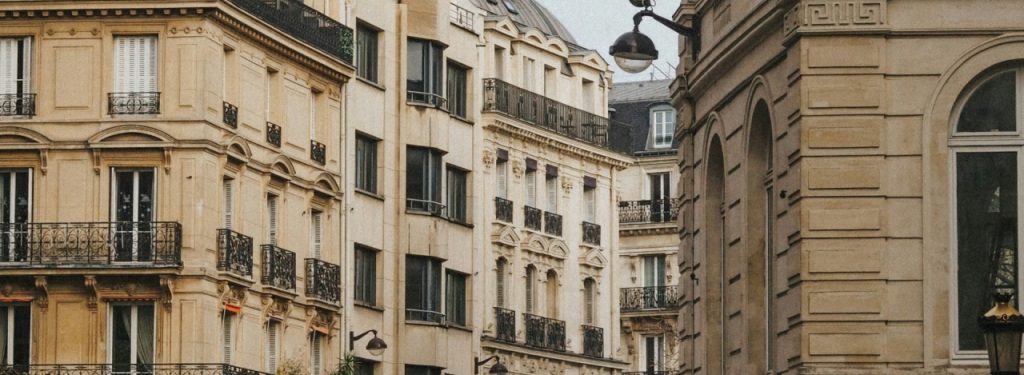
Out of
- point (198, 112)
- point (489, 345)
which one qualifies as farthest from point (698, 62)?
point (489, 345)

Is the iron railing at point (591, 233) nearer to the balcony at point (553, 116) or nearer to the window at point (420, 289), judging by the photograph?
the balcony at point (553, 116)

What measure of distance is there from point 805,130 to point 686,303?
11112mm

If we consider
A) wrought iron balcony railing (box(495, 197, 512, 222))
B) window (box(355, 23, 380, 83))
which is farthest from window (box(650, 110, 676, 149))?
window (box(355, 23, 380, 83))

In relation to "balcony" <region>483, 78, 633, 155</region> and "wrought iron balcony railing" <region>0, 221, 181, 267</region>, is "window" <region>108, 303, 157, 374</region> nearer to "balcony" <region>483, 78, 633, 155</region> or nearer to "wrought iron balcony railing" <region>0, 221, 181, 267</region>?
"wrought iron balcony railing" <region>0, 221, 181, 267</region>

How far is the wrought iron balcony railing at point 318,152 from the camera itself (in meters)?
73.2

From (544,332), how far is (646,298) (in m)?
15.6

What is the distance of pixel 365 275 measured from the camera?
7806 centimetres

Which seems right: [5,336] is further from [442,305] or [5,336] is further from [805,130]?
[805,130]

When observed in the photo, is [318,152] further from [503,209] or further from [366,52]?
[503,209]

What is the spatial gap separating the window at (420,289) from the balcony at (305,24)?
25.2 ft

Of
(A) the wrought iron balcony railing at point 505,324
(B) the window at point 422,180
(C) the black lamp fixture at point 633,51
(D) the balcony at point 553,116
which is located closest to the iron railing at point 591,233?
(D) the balcony at point 553,116

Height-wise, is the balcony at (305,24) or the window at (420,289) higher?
the balcony at (305,24)

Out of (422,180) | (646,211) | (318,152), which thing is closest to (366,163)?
(422,180)

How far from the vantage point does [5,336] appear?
6556 centimetres
